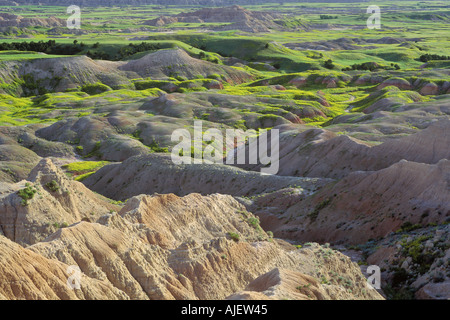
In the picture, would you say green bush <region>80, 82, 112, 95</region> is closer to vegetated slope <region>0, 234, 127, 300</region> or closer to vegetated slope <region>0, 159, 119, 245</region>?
vegetated slope <region>0, 159, 119, 245</region>

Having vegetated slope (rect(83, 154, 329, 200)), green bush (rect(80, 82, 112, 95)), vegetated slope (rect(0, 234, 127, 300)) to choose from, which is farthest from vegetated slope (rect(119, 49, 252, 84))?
vegetated slope (rect(0, 234, 127, 300))

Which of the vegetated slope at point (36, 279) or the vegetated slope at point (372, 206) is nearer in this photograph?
the vegetated slope at point (36, 279)

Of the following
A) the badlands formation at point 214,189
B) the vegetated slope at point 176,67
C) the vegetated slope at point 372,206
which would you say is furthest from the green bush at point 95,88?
the vegetated slope at point 372,206

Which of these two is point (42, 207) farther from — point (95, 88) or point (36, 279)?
point (95, 88)

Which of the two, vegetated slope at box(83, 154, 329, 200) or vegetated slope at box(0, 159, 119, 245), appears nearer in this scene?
vegetated slope at box(0, 159, 119, 245)

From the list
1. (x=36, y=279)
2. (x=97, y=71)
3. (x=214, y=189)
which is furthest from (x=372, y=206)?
(x=97, y=71)

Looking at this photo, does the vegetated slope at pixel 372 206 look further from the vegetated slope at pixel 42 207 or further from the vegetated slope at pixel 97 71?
the vegetated slope at pixel 97 71
